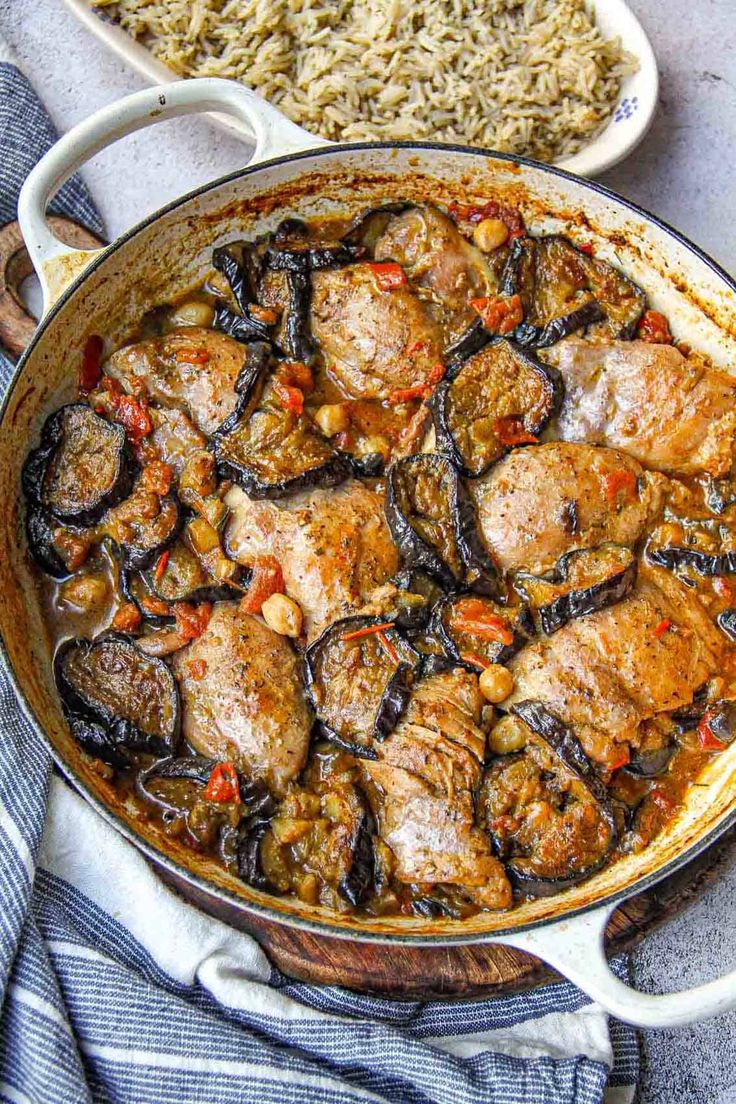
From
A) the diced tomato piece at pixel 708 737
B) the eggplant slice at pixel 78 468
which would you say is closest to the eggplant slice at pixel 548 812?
the diced tomato piece at pixel 708 737

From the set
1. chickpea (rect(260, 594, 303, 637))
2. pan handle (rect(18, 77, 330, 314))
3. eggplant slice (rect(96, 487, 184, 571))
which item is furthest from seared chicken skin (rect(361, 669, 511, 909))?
pan handle (rect(18, 77, 330, 314))

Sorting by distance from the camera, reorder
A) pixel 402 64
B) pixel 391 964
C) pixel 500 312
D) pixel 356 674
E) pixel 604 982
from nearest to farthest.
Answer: pixel 604 982 → pixel 356 674 → pixel 391 964 → pixel 500 312 → pixel 402 64

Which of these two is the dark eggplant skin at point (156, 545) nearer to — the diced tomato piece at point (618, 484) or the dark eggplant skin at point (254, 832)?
the dark eggplant skin at point (254, 832)

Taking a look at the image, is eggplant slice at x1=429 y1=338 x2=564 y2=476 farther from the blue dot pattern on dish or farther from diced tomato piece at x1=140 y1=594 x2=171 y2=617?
the blue dot pattern on dish

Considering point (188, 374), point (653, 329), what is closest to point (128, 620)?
point (188, 374)

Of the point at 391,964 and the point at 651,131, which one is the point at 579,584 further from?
the point at 651,131

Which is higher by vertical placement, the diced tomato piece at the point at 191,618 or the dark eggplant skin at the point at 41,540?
the dark eggplant skin at the point at 41,540
